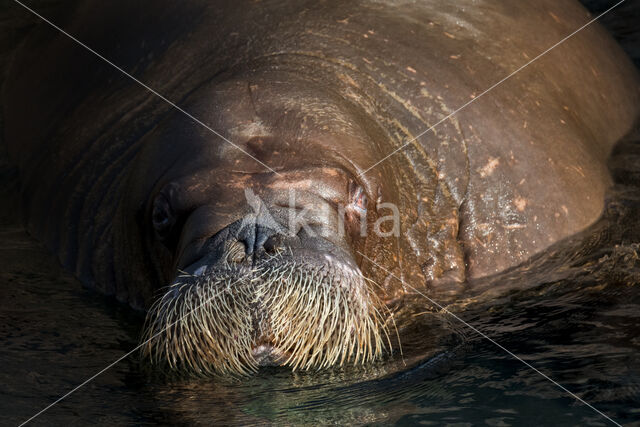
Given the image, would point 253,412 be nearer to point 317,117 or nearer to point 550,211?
point 317,117

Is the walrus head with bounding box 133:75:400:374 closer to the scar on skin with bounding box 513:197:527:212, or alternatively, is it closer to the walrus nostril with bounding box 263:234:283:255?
the walrus nostril with bounding box 263:234:283:255

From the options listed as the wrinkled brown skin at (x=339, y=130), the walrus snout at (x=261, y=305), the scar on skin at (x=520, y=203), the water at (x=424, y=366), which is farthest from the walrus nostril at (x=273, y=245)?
the scar on skin at (x=520, y=203)

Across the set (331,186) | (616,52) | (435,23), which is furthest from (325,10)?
(616,52)

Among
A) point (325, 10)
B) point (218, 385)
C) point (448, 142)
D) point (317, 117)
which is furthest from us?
point (325, 10)

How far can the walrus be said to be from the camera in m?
4.89

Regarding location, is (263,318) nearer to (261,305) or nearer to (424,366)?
(261,305)

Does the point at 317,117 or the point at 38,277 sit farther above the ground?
the point at 317,117

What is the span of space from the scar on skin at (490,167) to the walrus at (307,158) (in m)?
0.01

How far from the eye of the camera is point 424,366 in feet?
16.6

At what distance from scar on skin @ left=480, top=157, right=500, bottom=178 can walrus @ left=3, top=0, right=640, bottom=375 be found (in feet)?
0.05

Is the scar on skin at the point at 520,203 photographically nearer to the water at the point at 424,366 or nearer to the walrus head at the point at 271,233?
the water at the point at 424,366

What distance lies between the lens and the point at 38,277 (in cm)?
664

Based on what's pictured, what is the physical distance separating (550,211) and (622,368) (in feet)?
A: 5.95

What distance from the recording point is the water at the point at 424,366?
4.52 metres
